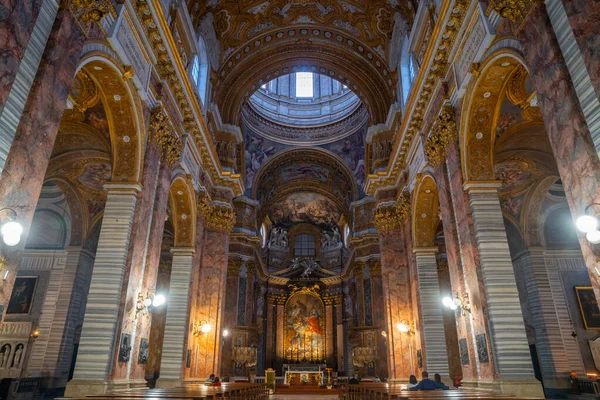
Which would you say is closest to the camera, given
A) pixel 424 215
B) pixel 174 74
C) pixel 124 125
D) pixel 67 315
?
pixel 124 125

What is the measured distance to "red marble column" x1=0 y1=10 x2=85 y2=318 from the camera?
5566 millimetres

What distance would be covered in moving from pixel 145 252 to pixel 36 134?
206 inches

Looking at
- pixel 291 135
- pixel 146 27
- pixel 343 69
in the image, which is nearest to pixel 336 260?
pixel 291 135

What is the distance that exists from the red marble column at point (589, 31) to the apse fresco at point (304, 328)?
1313 inches

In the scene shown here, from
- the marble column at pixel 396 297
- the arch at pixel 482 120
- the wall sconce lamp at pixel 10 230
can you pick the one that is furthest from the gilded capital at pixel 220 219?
the wall sconce lamp at pixel 10 230

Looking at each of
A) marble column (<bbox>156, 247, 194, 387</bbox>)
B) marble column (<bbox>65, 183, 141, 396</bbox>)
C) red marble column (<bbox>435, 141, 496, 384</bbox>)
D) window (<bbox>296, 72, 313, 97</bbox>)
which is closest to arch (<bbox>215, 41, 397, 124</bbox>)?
marble column (<bbox>156, 247, 194, 387</bbox>)

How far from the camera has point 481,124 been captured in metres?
10.2

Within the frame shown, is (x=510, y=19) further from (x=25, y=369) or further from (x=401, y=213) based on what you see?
(x=25, y=369)

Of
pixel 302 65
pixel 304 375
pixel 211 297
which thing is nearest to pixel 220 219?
pixel 211 297

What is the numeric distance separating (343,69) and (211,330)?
535 inches

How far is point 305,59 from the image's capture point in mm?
21312

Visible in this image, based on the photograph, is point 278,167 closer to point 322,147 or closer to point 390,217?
point 322,147

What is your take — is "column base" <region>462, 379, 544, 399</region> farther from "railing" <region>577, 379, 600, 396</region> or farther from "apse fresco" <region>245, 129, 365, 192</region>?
"apse fresco" <region>245, 129, 365, 192</region>

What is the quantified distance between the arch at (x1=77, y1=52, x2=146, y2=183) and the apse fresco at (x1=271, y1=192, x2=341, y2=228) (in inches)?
1047
